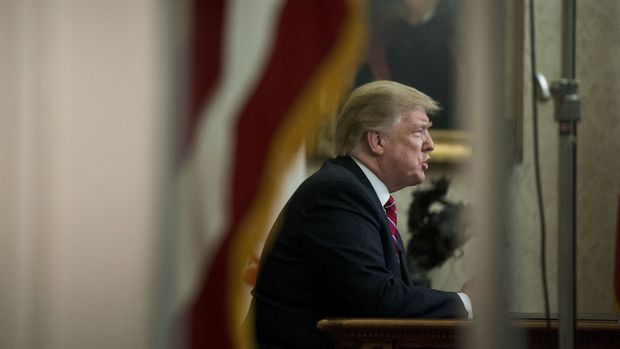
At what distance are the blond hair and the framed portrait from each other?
26mm

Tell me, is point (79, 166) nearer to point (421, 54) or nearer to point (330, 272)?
point (330, 272)

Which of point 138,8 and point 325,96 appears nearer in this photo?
point 138,8

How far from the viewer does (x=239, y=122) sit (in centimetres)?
144

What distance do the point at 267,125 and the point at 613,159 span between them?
1883 millimetres

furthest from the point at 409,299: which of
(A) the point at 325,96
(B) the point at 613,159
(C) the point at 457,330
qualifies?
(B) the point at 613,159

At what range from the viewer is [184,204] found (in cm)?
134

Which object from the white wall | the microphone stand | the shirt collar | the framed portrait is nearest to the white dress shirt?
the shirt collar

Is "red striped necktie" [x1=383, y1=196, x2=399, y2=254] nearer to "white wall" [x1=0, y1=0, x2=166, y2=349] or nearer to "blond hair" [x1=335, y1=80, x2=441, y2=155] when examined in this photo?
"blond hair" [x1=335, y1=80, x2=441, y2=155]

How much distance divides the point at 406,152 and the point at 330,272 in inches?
11.2

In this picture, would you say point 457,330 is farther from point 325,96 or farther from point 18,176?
point 18,176

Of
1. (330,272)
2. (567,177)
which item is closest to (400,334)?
(330,272)

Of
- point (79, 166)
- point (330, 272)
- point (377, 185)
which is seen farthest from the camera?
point (377, 185)

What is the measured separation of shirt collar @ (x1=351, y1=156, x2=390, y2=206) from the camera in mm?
2342

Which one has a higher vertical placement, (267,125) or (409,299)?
(267,125)
